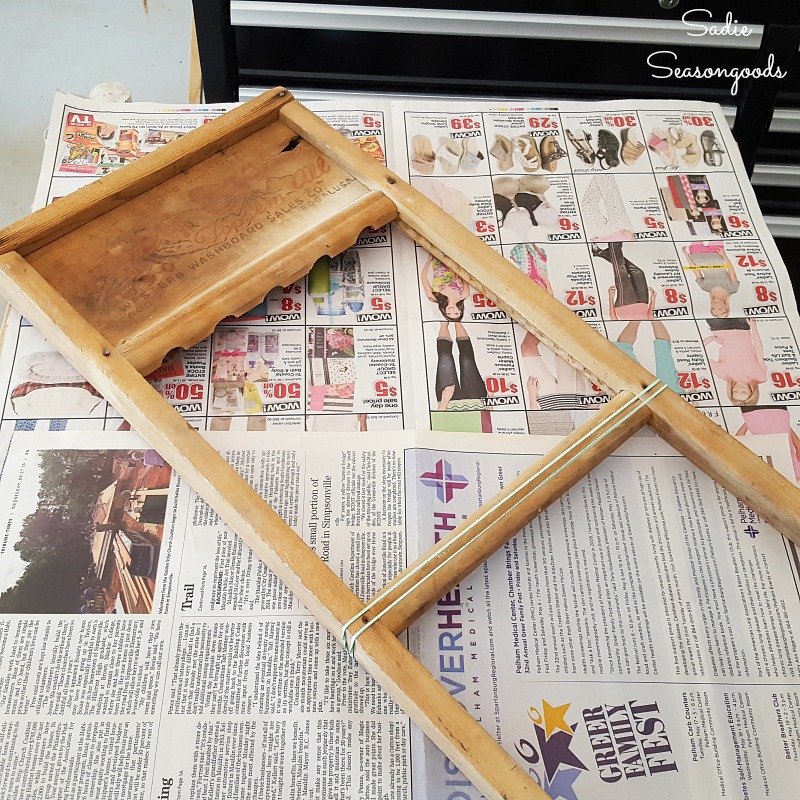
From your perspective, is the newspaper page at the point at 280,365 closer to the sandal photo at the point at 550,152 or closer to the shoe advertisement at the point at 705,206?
the sandal photo at the point at 550,152

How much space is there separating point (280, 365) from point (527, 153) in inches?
17.3

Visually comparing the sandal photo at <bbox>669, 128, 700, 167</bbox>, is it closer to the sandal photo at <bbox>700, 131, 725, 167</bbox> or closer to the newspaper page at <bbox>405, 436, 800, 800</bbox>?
the sandal photo at <bbox>700, 131, 725, 167</bbox>

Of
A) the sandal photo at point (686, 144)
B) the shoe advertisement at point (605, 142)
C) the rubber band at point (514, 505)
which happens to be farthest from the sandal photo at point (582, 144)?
the rubber band at point (514, 505)

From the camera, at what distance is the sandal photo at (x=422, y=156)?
1.06 metres

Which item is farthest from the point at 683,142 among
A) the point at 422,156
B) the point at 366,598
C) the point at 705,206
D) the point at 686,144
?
the point at 366,598

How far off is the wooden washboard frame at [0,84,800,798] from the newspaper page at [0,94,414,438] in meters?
0.05

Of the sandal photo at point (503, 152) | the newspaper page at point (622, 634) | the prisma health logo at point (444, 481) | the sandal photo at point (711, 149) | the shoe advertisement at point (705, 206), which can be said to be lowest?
the newspaper page at point (622, 634)

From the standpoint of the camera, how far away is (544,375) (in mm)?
878

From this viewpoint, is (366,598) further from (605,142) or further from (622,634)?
(605,142)

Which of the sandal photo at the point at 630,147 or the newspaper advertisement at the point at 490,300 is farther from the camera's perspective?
the sandal photo at the point at 630,147

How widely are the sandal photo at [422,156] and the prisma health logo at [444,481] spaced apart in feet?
1.38

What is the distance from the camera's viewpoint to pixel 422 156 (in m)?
1.07

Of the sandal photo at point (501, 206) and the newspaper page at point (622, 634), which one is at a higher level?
the sandal photo at point (501, 206)

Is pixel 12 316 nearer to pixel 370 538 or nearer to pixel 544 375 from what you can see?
pixel 370 538
